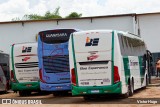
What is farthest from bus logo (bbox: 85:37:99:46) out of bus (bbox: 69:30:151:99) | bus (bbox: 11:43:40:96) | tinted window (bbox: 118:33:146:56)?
bus (bbox: 11:43:40:96)

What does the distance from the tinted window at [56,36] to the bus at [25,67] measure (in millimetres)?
2646

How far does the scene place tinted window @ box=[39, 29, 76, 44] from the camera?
69.6ft

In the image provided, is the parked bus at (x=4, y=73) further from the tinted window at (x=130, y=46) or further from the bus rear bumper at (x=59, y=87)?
the tinted window at (x=130, y=46)

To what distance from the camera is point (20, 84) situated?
2416 cm

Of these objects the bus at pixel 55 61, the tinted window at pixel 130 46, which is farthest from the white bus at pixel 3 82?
the tinted window at pixel 130 46

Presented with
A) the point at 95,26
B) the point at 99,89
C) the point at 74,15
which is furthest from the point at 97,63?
the point at 74,15

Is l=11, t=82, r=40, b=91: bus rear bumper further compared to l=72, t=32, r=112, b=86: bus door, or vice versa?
l=11, t=82, r=40, b=91: bus rear bumper

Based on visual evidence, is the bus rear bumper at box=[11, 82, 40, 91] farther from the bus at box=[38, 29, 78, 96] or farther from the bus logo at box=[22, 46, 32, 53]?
the bus at box=[38, 29, 78, 96]

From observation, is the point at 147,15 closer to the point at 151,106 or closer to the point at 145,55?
the point at 145,55

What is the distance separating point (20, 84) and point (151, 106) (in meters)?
9.96

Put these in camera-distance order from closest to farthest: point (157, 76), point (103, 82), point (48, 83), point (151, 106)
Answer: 1. point (151, 106)
2. point (103, 82)
3. point (48, 83)
4. point (157, 76)

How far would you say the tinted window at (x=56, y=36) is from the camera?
21.2 metres

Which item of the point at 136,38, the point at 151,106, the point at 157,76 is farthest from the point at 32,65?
the point at 157,76

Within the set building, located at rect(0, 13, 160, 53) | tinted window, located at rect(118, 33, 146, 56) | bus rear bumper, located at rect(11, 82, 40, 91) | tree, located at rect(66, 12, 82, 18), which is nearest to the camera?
tinted window, located at rect(118, 33, 146, 56)
